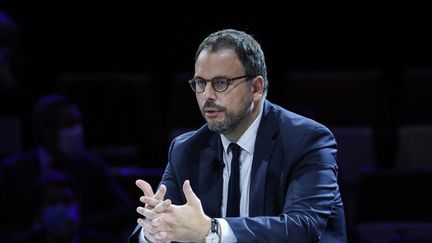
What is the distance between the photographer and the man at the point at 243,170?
2.45 meters

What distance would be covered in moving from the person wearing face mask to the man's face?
175 cm

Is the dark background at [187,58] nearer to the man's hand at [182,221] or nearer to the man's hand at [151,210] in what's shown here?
the man's hand at [151,210]

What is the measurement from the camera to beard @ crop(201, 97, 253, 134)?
2658mm

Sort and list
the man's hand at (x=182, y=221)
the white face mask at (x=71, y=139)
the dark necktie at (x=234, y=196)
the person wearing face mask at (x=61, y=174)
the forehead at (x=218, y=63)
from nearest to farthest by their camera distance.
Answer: the man's hand at (x=182, y=221)
the forehead at (x=218, y=63)
the dark necktie at (x=234, y=196)
the person wearing face mask at (x=61, y=174)
the white face mask at (x=71, y=139)

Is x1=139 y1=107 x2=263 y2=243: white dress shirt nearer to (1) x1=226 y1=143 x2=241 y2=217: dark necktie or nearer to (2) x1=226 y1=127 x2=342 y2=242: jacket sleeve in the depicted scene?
(1) x1=226 y1=143 x2=241 y2=217: dark necktie

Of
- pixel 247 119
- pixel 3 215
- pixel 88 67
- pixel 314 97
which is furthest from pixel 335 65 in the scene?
pixel 247 119

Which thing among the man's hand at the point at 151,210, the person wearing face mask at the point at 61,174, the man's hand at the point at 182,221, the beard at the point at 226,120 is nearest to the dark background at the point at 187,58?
the person wearing face mask at the point at 61,174

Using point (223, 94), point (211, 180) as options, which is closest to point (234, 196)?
point (211, 180)

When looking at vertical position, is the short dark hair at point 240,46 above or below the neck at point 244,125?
above

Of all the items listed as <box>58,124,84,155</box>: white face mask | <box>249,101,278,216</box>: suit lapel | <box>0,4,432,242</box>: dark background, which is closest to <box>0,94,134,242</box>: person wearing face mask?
<box>58,124,84,155</box>: white face mask

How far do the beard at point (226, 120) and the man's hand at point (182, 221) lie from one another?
309 millimetres

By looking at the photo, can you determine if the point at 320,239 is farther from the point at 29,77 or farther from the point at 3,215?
the point at 29,77

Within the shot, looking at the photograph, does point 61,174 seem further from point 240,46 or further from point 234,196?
point 240,46

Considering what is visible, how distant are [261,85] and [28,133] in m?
2.84
